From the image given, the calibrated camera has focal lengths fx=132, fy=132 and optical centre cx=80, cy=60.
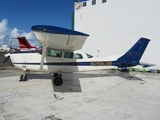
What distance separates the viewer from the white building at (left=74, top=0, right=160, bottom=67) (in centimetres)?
1369

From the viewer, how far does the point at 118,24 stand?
1591 cm

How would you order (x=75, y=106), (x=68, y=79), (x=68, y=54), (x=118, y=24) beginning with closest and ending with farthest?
1. (x=75, y=106)
2. (x=68, y=54)
3. (x=68, y=79)
4. (x=118, y=24)

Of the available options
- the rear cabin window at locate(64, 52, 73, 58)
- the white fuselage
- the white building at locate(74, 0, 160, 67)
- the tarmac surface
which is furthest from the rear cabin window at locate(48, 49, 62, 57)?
the white building at locate(74, 0, 160, 67)

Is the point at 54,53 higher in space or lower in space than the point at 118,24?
lower

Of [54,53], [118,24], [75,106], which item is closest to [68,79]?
[54,53]

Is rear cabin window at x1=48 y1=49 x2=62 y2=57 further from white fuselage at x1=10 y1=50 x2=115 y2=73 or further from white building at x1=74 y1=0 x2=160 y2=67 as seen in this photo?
white building at x1=74 y1=0 x2=160 y2=67

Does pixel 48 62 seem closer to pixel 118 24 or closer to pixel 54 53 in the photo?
pixel 54 53

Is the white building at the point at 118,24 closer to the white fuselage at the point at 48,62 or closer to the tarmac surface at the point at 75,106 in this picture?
the white fuselage at the point at 48,62

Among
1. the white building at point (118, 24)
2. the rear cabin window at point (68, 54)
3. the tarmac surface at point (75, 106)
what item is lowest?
the tarmac surface at point (75, 106)

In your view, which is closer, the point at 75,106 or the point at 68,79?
the point at 75,106

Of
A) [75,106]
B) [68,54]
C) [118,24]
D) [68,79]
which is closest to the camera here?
[75,106]

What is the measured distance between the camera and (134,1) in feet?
48.3

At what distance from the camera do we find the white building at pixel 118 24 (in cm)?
1369

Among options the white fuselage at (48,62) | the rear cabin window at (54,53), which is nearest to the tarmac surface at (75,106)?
the white fuselage at (48,62)
